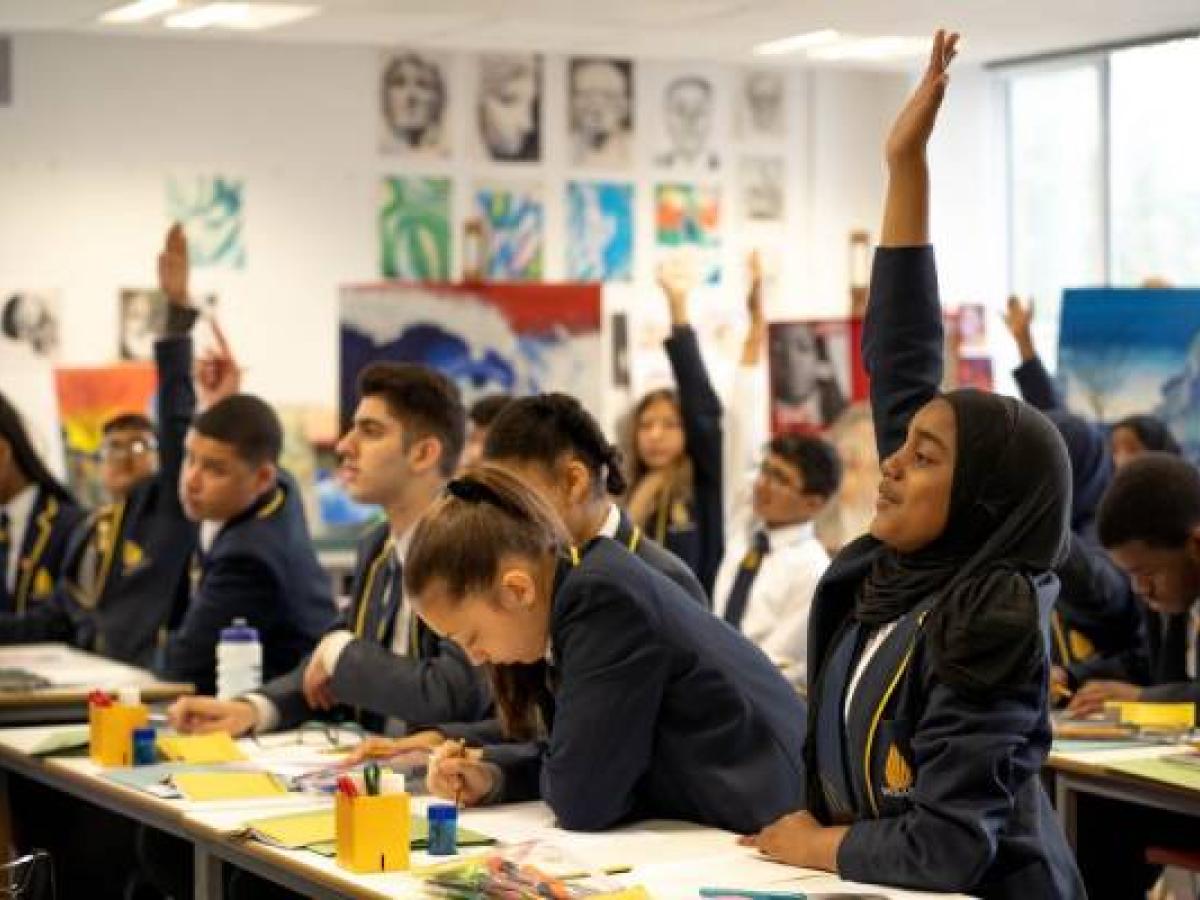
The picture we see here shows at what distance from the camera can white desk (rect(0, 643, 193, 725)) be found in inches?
236

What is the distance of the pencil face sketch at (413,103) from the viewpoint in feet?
34.2

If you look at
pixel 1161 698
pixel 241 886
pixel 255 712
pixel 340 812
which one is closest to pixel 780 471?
pixel 1161 698

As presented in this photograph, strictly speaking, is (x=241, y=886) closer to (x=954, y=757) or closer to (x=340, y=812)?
(x=340, y=812)

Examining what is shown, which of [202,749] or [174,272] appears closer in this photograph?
[202,749]

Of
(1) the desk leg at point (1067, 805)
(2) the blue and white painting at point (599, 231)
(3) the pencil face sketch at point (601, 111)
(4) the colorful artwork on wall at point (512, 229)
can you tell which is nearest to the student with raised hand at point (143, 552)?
(1) the desk leg at point (1067, 805)

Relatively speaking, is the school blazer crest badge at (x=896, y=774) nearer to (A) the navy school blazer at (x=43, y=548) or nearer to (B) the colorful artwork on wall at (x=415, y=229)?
(A) the navy school blazer at (x=43, y=548)

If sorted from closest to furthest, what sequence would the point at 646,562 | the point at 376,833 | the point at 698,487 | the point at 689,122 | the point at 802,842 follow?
the point at 802,842 → the point at 376,833 → the point at 646,562 → the point at 698,487 → the point at 689,122

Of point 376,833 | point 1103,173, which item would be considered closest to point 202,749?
point 376,833

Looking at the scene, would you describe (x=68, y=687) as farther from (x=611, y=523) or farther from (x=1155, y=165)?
(x=1155, y=165)

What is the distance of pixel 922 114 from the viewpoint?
3.64 m

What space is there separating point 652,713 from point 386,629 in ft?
4.59

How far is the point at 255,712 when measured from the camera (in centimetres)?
517

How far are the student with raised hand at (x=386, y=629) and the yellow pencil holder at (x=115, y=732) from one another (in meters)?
0.20

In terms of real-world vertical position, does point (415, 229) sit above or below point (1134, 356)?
above
